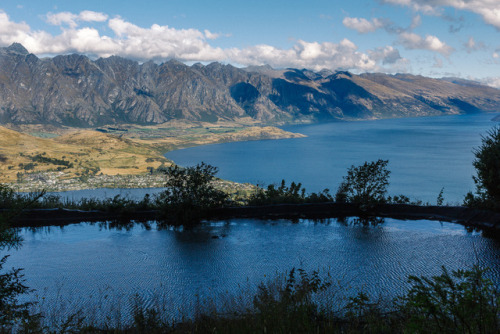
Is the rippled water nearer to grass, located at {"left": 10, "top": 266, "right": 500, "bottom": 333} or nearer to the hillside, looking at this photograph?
grass, located at {"left": 10, "top": 266, "right": 500, "bottom": 333}

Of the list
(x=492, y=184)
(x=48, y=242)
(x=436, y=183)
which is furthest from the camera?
(x=436, y=183)

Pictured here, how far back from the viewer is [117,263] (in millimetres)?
9344

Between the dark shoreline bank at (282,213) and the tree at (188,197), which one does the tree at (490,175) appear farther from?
the tree at (188,197)

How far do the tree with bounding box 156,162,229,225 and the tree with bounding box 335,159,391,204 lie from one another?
4.60 metres

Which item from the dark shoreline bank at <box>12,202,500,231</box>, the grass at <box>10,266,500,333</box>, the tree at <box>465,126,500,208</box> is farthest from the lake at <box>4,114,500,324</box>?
the tree at <box>465,126,500,208</box>

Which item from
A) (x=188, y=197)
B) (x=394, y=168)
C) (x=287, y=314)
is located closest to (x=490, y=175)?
(x=188, y=197)

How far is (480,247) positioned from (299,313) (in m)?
7.12

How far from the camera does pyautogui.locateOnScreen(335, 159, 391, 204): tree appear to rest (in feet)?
47.0

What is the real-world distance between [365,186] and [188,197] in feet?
21.6

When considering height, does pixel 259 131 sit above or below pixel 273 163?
above

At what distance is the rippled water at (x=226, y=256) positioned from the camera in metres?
7.68

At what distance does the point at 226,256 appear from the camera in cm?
969

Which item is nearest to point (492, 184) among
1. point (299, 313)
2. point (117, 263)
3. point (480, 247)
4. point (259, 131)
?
point (480, 247)

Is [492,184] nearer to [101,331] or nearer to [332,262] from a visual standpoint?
[332,262]
